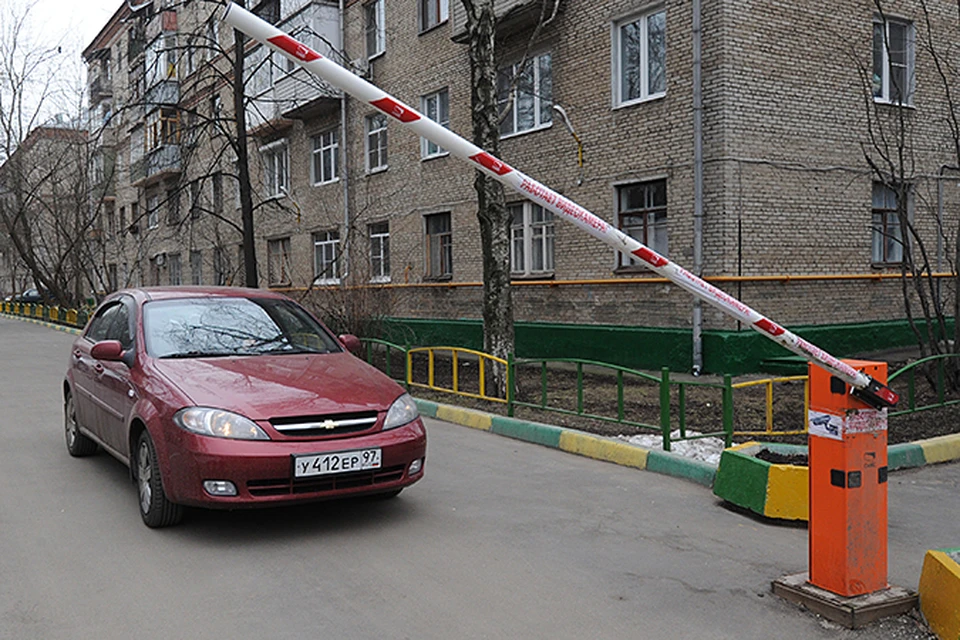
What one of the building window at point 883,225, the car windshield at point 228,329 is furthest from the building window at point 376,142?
the car windshield at point 228,329

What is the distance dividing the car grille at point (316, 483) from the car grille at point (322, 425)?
10.1 inches

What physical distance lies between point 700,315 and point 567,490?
7401 millimetres

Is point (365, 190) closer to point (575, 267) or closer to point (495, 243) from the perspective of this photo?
point (575, 267)

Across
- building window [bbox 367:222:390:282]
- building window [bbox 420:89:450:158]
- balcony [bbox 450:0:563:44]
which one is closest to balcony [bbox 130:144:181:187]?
building window [bbox 367:222:390:282]

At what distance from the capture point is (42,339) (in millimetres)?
26391

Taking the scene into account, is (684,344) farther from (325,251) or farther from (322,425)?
(325,251)

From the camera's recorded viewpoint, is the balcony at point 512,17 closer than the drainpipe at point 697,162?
No

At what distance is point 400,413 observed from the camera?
566 cm

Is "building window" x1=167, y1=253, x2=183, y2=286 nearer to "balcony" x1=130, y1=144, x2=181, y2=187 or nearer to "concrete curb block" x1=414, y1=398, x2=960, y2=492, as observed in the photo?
"balcony" x1=130, y1=144, x2=181, y2=187

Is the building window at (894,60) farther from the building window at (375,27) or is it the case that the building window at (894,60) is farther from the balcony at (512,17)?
the building window at (375,27)

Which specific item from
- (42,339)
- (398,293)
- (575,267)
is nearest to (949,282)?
(575,267)

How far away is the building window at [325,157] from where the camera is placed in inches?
941

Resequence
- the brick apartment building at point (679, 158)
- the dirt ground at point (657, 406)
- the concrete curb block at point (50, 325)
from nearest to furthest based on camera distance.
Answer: the dirt ground at point (657, 406), the brick apartment building at point (679, 158), the concrete curb block at point (50, 325)

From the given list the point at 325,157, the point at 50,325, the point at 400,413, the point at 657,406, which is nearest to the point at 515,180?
the point at 400,413
